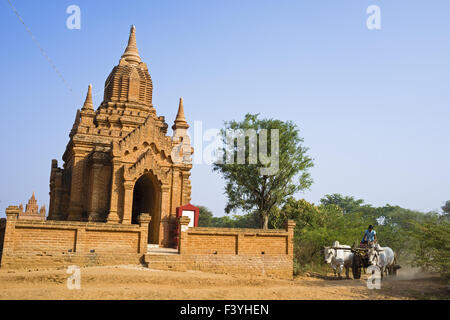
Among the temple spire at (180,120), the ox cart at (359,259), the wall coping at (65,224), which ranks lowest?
the ox cart at (359,259)

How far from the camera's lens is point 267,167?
28.5 m

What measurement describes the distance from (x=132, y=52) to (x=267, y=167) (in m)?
11.8

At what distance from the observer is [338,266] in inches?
706

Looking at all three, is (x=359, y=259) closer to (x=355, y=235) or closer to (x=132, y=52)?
(x=355, y=235)

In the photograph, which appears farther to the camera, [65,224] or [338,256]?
[338,256]

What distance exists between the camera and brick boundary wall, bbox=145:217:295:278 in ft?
53.7

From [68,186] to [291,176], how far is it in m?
14.6

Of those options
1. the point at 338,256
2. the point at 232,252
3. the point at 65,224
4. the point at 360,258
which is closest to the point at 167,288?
the point at 232,252

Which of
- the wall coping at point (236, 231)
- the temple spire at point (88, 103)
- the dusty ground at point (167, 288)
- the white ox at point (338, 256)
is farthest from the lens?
the temple spire at point (88, 103)

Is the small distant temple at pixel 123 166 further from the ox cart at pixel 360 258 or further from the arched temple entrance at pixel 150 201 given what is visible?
the ox cart at pixel 360 258

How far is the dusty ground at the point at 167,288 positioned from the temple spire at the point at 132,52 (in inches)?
614

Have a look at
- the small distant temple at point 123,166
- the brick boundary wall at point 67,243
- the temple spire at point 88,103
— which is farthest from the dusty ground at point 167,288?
the temple spire at point 88,103

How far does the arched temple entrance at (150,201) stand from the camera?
20.7 metres
